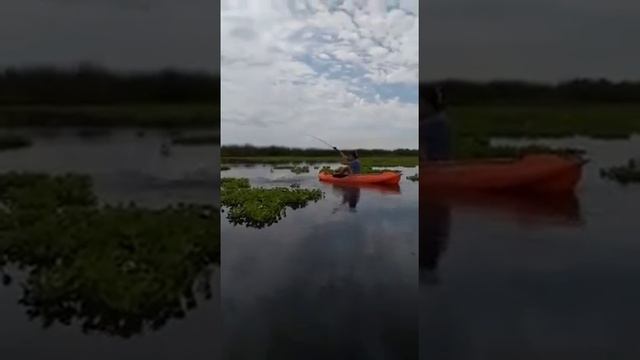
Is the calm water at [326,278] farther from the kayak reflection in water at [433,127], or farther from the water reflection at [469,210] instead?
the kayak reflection in water at [433,127]

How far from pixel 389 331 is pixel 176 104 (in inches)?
54.1

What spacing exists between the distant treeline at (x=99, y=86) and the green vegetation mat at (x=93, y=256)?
307 millimetres

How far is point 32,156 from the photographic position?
2.01 metres

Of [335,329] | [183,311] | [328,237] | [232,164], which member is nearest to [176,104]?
[232,164]

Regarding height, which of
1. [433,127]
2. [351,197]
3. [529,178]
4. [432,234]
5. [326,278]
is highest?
[433,127]

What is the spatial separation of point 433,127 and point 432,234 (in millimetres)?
426

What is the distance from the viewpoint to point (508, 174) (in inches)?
81.5

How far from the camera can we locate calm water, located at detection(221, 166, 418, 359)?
2.45 metres

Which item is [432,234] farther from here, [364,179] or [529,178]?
[364,179]

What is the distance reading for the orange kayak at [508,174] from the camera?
2.05 meters

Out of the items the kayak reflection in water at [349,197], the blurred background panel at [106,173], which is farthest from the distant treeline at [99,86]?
the kayak reflection in water at [349,197]

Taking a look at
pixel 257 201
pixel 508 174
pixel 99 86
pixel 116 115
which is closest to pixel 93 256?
pixel 116 115

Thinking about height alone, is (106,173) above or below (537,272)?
above

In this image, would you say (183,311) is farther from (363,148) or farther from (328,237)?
(363,148)
